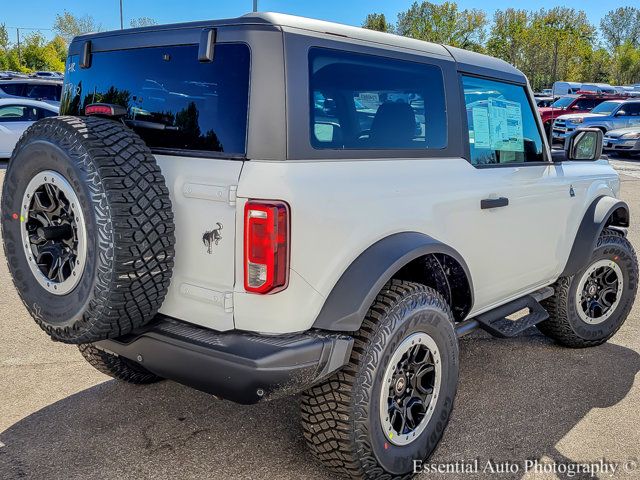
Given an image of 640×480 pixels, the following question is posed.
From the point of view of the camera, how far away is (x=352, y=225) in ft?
8.18

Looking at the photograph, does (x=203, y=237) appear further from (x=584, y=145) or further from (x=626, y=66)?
(x=626, y=66)

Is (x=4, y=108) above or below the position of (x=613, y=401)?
above

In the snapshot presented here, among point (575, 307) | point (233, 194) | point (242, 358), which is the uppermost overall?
point (233, 194)

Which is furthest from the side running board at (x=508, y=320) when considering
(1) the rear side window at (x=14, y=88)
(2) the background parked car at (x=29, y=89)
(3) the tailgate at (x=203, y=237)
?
(1) the rear side window at (x=14, y=88)

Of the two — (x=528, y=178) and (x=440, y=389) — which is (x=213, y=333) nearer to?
(x=440, y=389)

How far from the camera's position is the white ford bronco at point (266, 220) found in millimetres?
2332

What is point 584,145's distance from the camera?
13.5ft

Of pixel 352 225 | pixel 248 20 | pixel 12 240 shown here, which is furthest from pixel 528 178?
pixel 12 240

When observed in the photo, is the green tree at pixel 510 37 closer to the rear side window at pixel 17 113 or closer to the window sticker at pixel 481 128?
the rear side window at pixel 17 113

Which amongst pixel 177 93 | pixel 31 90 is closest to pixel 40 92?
pixel 31 90

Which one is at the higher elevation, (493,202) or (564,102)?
(564,102)

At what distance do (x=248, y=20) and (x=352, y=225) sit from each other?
0.89 metres

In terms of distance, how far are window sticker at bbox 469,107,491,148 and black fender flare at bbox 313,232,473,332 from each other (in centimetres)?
105

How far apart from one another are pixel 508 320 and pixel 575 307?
820mm
